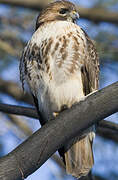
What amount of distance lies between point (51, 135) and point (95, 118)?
0.29m

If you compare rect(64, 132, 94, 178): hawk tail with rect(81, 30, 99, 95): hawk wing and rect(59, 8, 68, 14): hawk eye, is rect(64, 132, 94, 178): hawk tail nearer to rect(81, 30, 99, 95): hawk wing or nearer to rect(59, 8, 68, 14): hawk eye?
rect(81, 30, 99, 95): hawk wing

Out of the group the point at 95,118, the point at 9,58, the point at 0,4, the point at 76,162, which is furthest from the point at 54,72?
the point at 0,4

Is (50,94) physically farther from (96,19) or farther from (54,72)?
(96,19)

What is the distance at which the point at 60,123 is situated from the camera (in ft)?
10.4

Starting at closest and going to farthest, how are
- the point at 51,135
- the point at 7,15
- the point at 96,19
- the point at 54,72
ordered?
1. the point at 51,135
2. the point at 54,72
3. the point at 96,19
4. the point at 7,15

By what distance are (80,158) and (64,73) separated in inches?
27.1

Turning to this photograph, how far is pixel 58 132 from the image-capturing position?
124 inches


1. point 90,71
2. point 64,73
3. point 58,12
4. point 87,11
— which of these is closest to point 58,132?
point 64,73

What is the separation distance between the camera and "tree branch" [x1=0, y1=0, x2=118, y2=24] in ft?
18.1

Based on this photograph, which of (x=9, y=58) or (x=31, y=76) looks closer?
(x=31, y=76)

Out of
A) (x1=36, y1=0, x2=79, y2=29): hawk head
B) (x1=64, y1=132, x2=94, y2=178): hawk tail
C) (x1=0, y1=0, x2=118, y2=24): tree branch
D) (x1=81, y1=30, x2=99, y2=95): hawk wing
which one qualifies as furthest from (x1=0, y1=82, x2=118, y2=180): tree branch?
(x1=0, y1=0, x2=118, y2=24): tree branch

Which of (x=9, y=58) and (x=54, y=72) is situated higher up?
(x=54, y=72)

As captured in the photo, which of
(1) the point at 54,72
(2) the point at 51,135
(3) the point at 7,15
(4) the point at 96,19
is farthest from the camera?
(3) the point at 7,15

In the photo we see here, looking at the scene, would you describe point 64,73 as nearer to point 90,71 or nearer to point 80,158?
point 90,71
